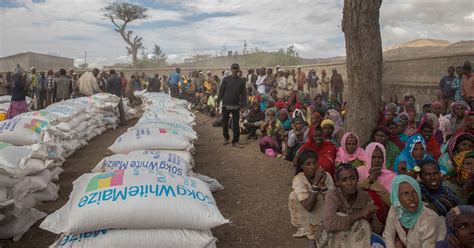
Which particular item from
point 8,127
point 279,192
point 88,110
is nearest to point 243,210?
point 279,192

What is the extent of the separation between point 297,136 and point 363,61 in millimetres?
1624

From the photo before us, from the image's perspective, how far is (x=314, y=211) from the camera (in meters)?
3.28

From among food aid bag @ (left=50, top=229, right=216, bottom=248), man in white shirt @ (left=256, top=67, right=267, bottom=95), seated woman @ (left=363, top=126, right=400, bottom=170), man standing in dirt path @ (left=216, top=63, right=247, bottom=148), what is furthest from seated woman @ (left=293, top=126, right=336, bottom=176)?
man in white shirt @ (left=256, top=67, right=267, bottom=95)

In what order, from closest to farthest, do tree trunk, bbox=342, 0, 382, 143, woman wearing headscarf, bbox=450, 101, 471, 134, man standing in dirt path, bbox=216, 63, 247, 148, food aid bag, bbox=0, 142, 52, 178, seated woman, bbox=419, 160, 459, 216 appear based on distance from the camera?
seated woman, bbox=419, 160, 459, 216, food aid bag, bbox=0, 142, 52, 178, tree trunk, bbox=342, 0, 382, 143, woman wearing headscarf, bbox=450, 101, 471, 134, man standing in dirt path, bbox=216, 63, 247, 148

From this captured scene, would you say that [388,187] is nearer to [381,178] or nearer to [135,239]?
[381,178]

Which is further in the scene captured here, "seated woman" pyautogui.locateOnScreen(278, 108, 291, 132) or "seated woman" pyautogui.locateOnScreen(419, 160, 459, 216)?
"seated woman" pyautogui.locateOnScreen(278, 108, 291, 132)

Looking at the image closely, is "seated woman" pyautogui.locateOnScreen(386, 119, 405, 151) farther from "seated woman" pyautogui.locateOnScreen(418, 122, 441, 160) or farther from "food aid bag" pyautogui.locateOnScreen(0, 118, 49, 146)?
"food aid bag" pyautogui.locateOnScreen(0, 118, 49, 146)

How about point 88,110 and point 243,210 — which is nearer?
point 243,210

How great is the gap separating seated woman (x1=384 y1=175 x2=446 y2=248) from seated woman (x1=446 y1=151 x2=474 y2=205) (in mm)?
545

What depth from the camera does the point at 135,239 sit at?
2.71 m

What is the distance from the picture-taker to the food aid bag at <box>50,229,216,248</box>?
265cm

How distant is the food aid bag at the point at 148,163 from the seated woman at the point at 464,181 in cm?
230

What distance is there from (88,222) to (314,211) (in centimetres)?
173

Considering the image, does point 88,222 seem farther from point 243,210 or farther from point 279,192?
point 279,192
